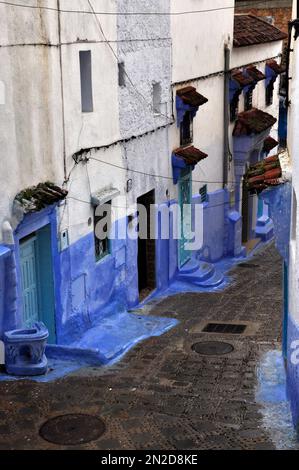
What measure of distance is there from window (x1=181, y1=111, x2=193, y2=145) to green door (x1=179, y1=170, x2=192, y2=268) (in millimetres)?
867

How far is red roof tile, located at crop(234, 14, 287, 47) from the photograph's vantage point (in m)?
22.8

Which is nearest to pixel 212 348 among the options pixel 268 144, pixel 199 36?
pixel 199 36

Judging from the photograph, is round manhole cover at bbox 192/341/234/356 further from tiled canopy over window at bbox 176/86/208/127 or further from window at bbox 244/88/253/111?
window at bbox 244/88/253/111

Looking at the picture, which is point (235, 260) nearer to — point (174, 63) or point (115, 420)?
point (174, 63)

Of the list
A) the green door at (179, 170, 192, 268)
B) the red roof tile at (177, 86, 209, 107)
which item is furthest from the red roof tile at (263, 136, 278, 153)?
the red roof tile at (177, 86, 209, 107)

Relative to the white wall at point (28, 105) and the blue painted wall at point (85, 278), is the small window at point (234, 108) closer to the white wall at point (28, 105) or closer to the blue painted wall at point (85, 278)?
the blue painted wall at point (85, 278)

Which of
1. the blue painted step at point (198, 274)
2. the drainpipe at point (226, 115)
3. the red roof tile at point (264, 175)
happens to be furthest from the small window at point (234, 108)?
the red roof tile at point (264, 175)

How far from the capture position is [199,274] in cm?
1964

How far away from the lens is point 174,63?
18.2 m

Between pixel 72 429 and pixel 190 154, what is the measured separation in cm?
1046

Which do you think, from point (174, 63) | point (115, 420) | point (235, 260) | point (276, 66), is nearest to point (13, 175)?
point (115, 420)

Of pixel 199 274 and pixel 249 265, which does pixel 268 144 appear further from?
pixel 199 274

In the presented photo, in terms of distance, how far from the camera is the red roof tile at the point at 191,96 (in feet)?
60.2
